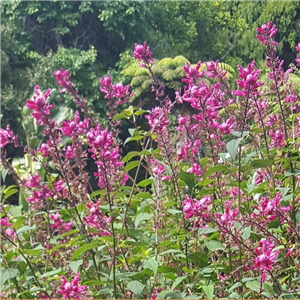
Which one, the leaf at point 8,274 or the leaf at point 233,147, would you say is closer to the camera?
the leaf at point 233,147

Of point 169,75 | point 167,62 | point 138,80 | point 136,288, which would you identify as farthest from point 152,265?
point 138,80

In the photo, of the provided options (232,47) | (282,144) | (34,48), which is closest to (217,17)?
(232,47)

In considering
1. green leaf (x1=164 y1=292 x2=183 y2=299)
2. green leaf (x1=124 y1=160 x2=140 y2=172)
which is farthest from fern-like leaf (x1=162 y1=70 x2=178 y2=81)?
green leaf (x1=164 y1=292 x2=183 y2=299)

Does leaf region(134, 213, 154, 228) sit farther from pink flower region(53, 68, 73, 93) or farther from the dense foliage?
the dense foliage

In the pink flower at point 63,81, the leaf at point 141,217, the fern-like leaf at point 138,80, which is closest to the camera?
the leaf at point 141,217

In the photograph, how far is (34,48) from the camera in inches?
447

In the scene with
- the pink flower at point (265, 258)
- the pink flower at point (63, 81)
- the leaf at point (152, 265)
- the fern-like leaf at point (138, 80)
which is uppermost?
the pink flower at point (63, 81)

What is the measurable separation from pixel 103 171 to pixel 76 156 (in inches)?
6.9

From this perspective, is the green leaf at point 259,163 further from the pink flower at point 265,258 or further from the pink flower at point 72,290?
the pink flower at point 72,290

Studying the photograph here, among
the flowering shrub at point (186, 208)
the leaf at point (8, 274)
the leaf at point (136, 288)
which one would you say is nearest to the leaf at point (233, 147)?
the flowering shrub at point (186, 208)

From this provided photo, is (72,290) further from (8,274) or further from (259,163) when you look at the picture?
(259,163)

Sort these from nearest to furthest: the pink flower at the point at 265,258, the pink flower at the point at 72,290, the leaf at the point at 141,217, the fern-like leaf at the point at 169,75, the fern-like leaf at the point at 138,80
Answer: the pink flower at the point at 265,258, the pink flower at the point at 72,290, the leaf at the point at 141,217, the fern-like leaf at the point at 169,75, the fern-like leaf at the point at 138,80

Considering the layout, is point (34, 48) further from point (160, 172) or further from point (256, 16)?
point (160, 172)

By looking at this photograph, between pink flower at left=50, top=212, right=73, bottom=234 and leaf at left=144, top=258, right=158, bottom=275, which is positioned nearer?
leaf at left=144, top=258, right=158, bottom=275
